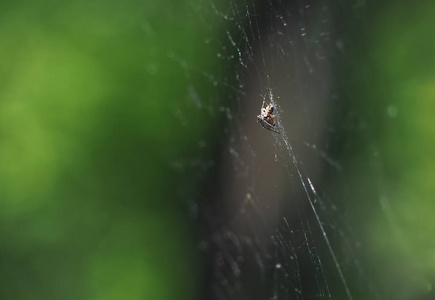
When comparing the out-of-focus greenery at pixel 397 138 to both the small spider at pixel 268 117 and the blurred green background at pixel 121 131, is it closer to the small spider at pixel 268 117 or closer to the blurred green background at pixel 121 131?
the blurred green background at pixel 121 131

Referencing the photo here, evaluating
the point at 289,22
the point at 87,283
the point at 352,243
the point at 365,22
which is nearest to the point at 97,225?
the point at 87,283

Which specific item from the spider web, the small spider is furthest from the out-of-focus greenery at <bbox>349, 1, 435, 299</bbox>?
the small spider

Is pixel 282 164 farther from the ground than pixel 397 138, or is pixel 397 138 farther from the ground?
pixel 282 164

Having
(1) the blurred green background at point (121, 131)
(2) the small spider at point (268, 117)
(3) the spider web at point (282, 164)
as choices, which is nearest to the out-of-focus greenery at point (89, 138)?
(1) the blurred green background at point (121, 131)

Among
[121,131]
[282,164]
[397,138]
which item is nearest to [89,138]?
[121,131]

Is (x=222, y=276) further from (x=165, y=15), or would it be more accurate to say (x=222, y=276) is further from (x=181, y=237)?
(x=165, y=15)

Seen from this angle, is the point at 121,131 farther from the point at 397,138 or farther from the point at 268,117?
the point at 268,117

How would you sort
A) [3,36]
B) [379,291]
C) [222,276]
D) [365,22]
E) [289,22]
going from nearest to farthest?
[289,22] < [379,291] < [365,22] < [3,36] < [222,276]
